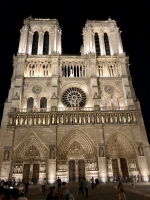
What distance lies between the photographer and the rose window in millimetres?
23594

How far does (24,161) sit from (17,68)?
12.4 metres

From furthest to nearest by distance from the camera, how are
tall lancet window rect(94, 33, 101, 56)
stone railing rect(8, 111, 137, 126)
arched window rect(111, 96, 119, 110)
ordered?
1. tall lancet window rect(94, 33, 101, 56)
2. arched window rect(111, 96, 119, 110)
3. stone railing rect(8, 111, 137, 126)

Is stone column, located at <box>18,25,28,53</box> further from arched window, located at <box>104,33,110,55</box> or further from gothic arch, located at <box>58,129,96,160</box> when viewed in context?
gothic arch, located at <box>58,129,96,160</box>

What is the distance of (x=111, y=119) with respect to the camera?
69.2ft

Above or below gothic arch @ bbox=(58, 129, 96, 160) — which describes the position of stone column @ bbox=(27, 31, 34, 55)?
above

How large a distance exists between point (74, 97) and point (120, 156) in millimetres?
9364

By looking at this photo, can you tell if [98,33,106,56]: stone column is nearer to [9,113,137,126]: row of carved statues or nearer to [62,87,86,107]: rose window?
[62,87,86,107]: rose window

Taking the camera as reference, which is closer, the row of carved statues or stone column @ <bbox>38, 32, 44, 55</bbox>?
the row of carved statues

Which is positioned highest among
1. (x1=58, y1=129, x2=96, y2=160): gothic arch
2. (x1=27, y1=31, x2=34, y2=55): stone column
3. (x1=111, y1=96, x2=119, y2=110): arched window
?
(x1=27, y1=31, x2=34, y2=55): stone column

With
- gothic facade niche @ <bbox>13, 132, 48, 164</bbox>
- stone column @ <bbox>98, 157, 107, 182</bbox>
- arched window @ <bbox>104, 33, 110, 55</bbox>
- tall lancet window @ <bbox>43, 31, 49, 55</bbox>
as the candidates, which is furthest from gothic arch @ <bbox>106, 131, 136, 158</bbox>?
tall lancet window @ <bbox>43, 31, 49, 55</bbox>

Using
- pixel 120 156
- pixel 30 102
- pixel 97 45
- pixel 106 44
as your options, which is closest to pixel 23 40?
pixel 30 102

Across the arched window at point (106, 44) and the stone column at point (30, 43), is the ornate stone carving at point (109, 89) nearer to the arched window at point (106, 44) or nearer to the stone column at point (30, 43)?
the arched window at point (106, 44)

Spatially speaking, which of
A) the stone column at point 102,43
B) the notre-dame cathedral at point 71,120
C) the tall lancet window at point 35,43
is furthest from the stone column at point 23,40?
the stone column at point 102,43

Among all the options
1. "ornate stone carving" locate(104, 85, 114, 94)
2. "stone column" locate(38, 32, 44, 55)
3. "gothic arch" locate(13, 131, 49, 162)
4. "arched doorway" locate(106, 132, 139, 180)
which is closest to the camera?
"gothic arch" locate(13, 131, 49, 162)
